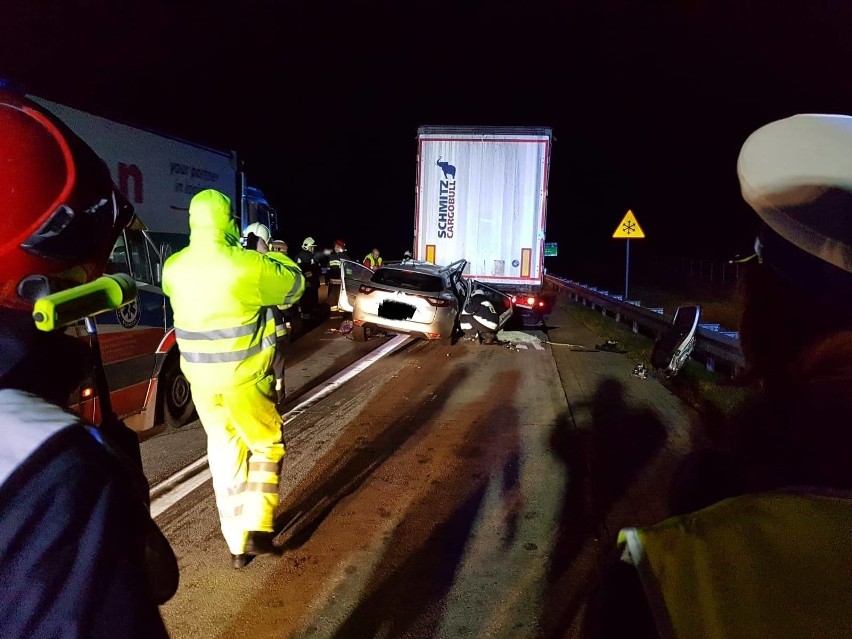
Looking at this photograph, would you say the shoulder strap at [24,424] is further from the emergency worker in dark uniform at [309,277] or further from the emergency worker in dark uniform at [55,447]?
the emergency worker in dark uniform at [309,277]

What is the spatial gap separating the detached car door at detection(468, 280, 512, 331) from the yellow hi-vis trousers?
951 cm

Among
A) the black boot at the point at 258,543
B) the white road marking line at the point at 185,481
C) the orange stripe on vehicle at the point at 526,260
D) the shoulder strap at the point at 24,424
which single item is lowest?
A: the white road marking line at the point at 185,481

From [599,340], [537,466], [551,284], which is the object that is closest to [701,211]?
[551,284]

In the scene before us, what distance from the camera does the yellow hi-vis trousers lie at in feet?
13.3

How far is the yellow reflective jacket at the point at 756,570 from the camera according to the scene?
2.79 feet

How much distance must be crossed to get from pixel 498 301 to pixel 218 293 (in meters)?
10.2

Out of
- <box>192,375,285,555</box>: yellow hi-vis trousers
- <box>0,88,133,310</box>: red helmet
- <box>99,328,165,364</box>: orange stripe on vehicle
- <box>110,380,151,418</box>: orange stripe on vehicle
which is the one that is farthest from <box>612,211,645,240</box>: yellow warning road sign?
<box>0,88,133,310</box>: red helmet

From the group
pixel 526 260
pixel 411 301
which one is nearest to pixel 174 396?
pixel 411 301

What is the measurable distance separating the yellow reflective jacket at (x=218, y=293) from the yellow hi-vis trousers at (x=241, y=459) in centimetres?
11

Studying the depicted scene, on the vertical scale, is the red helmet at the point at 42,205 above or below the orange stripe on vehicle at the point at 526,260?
above

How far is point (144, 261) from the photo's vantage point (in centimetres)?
667

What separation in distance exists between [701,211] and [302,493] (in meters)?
99.9

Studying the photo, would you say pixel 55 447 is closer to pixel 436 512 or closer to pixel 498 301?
pixel 436 512

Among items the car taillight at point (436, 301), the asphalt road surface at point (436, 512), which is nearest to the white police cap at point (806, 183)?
the asphalt road surface at point (436, 512)
